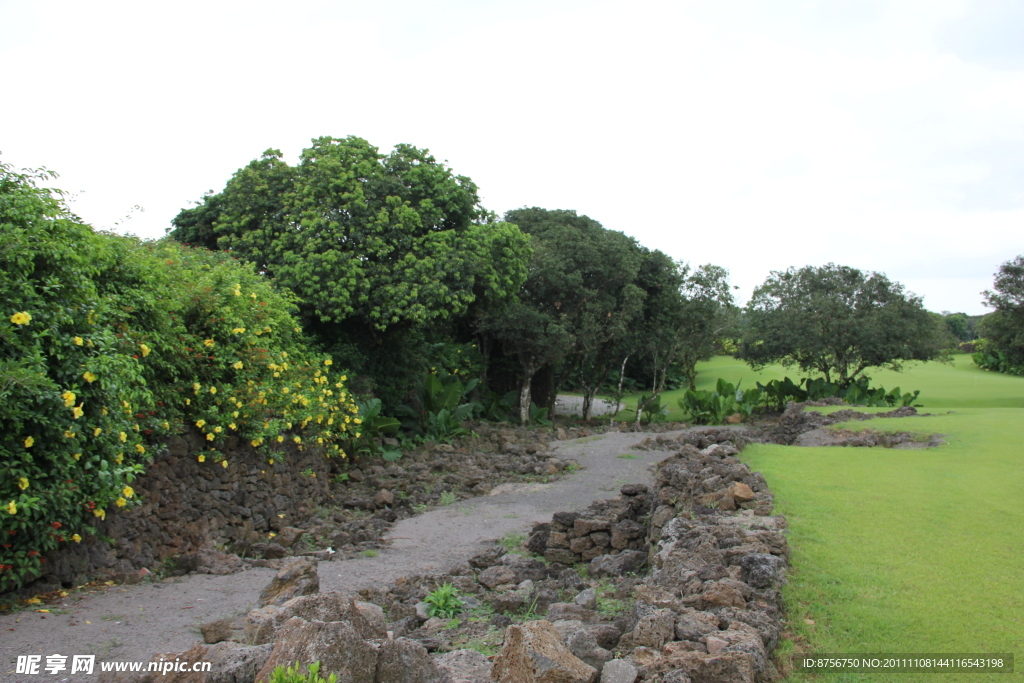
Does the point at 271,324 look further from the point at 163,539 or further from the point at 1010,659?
the point at 1010,659

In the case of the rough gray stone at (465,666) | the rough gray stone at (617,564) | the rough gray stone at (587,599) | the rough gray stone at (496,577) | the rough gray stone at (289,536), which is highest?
the rough gray stone at (465,666)

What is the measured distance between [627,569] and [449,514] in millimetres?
4818

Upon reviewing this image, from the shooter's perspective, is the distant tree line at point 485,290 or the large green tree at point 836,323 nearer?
the distant tree line at point 485,290

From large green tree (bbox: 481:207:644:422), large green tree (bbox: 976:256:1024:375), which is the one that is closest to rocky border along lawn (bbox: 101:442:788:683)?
large green tree (bbox: 481:207:644:422)

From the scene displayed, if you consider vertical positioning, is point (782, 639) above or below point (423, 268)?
below

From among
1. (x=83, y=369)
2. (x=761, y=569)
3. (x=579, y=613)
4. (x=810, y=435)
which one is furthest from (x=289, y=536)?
(x=810, y=435)

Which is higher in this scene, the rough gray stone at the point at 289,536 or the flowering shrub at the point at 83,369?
the flowering shrub at the point at 83,369

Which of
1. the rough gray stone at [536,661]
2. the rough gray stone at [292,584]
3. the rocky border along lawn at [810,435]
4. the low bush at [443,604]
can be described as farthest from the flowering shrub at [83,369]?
the rocky border along lawn at [810,435]

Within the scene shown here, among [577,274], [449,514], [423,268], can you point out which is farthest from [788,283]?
[449,514]

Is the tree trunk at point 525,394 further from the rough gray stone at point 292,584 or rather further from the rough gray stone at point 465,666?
the rough gray stone at point 465,666

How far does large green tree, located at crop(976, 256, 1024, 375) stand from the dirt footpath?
20.6 metres

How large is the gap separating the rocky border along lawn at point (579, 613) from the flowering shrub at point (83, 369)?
1.96 metres

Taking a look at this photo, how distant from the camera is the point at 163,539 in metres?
8.45

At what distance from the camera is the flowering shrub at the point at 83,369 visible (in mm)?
6051
